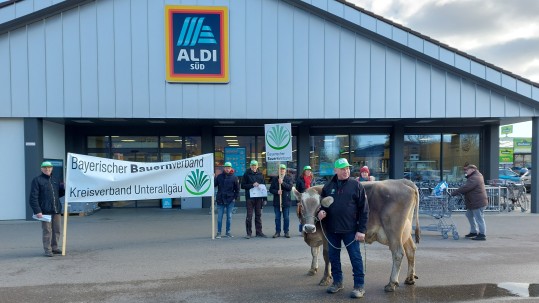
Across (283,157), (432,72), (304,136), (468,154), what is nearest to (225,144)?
(304,136)

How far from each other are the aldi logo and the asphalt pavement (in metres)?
5.14

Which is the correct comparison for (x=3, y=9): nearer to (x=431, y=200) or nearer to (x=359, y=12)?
(x=359, y=12)

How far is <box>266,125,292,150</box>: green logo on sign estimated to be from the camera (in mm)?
9825

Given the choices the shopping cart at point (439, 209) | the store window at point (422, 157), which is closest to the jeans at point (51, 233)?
the shopping cart at point (439, 209)

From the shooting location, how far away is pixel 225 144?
15.6 m

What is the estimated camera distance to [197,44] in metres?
12.2

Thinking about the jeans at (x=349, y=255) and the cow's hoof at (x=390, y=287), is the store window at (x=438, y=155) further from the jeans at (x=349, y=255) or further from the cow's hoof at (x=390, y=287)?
the jeans at (x=349, y=255)

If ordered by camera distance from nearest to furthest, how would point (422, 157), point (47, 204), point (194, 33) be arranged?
point (47, 204) → point (194, 33) → point (422, 157)

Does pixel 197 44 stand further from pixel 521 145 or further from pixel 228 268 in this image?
pixel 521 145

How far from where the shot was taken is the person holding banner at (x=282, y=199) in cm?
938

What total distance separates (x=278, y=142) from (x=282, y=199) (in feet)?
5.10

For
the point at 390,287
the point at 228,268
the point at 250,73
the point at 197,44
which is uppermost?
the point at 197,44

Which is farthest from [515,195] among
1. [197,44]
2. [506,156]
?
[506,156]

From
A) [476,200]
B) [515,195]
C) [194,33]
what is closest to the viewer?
[476,200]
